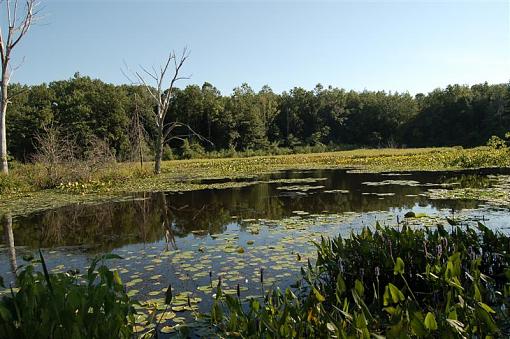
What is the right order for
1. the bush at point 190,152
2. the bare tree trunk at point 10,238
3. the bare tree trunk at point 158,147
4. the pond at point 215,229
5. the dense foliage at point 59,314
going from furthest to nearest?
the bush at point 190,152, the bare tree trunk at point 158,147, the bare tree trunk at point 10,238, the pond at point 215,229, the dense foliage at point 59,314

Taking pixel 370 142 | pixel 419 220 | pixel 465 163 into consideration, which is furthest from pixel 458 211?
pixel 370 142

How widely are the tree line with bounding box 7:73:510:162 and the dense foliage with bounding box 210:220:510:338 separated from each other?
128ft

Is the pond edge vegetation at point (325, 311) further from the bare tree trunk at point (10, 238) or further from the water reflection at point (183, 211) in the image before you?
the water reflection at point (183, 211)

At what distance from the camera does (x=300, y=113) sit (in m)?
73.5

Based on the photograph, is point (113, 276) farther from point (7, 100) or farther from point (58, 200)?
point (7, 100)

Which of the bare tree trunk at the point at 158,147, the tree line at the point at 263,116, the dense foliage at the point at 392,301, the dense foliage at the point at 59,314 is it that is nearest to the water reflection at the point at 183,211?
the dense foliage at the point at 392,301

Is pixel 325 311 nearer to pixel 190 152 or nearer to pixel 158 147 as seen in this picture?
pixel 158 147

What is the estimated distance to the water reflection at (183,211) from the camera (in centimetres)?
871

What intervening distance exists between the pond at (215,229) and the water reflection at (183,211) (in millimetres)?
26

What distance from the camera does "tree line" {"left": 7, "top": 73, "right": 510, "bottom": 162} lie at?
49.5 m

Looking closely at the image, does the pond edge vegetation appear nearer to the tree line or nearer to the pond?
the pond

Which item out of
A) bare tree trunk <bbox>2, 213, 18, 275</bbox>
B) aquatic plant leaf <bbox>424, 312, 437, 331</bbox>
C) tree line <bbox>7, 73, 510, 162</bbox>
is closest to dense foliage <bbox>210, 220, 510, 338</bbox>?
aquatic plant leaf <bbox>424, 312, 437, 331</bbox>

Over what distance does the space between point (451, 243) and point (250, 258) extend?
2.81 meters

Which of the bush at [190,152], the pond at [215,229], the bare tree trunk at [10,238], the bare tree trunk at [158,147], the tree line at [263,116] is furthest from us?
the tree line at [263,116]
